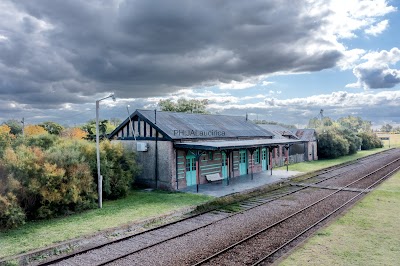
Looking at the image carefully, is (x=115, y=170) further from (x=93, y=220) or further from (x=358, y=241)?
(x=358, y=241)

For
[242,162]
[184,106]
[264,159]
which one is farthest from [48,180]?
[184,106]

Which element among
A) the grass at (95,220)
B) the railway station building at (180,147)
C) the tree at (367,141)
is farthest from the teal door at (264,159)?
the tree at (367,141)

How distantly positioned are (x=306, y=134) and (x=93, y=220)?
31475 millimetres

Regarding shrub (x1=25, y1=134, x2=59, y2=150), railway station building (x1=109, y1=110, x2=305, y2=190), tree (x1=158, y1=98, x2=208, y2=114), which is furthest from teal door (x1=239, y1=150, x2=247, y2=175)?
tree (x1=158, y1=98, x2=208, y2=114)

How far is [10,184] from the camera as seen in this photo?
11.4m

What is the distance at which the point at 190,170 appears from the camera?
19.8 m

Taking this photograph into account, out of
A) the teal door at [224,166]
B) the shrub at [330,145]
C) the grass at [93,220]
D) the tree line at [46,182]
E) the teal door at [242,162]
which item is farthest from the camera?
Result: the shrub at [330,145]

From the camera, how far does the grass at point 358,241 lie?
815 centimetres

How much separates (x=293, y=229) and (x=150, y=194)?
891 cm

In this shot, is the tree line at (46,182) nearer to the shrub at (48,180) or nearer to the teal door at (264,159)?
the shrub at (48,180)

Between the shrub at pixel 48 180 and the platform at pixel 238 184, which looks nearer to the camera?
the shrub at pixel 48 180

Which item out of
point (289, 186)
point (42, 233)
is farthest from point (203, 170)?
point (42, 233)

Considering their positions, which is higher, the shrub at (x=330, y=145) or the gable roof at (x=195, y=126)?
the gable roof at (x=195, y=126)

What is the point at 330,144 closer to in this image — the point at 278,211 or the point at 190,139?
the point at 190,139
